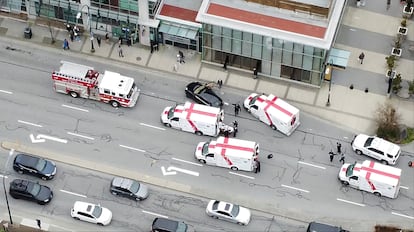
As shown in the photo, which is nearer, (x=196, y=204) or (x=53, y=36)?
(x=196, y=204)

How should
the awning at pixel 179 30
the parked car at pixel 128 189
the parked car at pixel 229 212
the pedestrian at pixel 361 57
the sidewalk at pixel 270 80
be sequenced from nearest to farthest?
the parked car at pixel 229 212 → the parked car at pixel 128 189 → the sidewalk at pixel 270 80 → the awning at pixel 179 30 → the pedestrian at pixel 361 57

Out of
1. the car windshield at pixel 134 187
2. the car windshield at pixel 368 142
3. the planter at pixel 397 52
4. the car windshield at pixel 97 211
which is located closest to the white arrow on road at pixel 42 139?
the car windshield at pixel 134 187

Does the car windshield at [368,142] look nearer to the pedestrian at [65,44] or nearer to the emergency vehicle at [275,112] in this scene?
the emergency vehicle at [275,112]

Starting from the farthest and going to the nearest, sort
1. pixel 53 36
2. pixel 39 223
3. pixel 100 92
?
pixel 53 36
pixel 100 92
pixel 39 223

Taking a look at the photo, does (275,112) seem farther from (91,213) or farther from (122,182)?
(91,213)

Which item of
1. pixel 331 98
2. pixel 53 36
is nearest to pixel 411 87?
pixel 331 98

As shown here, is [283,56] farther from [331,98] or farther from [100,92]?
[100,92]

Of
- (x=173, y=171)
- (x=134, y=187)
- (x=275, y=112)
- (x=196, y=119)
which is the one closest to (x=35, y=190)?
(x=134, y=187)
